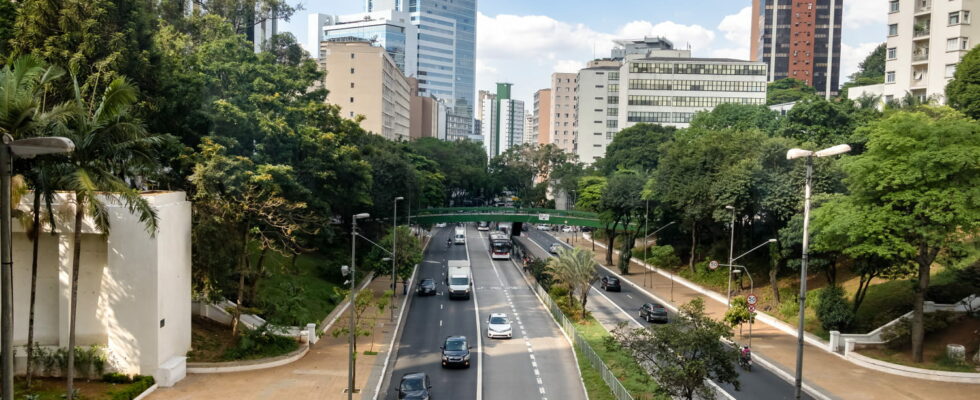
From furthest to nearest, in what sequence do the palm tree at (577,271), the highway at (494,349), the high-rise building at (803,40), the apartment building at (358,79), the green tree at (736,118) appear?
the high-rise building at (803,40), the apartment building at (358,79), the green tree at (736,118), the palm tree at (577,271), the highway at (494,349)

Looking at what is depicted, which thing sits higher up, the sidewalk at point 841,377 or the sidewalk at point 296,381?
the sidewalk at point 841,377

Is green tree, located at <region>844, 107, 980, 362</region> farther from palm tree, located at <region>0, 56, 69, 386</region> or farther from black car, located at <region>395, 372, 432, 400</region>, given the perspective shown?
palm tree, located at <region>0, 56, 69, 386</region>

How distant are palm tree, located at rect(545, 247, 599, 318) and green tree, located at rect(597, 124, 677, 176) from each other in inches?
2209

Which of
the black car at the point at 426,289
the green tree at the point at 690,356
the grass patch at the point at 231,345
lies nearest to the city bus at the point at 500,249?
the black car at the point at 426,289

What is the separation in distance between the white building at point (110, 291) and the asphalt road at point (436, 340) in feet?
33.5

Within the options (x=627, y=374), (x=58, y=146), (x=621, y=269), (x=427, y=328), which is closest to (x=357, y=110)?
(x=621, y=269)

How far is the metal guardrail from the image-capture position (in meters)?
29.7

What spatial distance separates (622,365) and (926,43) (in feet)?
186

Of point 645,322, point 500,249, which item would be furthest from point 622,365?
point 500,249

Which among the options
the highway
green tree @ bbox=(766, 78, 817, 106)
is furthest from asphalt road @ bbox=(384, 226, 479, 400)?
green tree @ bbox=(766, 78, 817, 106)

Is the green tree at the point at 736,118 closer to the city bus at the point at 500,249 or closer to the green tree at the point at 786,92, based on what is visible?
the city bus at the point at 500,249

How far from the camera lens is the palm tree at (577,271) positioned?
1925 inches

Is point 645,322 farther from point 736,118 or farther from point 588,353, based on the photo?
point 736,118

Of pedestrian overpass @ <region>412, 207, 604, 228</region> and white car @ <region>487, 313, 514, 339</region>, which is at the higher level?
pedestrian overpass @ <region>412, 207, 604, 228</region>
